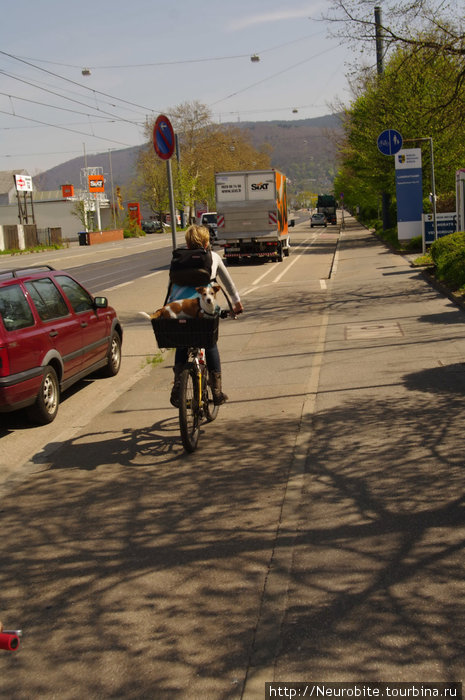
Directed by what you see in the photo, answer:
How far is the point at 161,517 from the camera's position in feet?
17.3

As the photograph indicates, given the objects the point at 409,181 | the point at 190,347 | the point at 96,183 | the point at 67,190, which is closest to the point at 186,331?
the point at 190,347

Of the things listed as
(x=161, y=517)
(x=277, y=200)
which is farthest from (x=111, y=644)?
(x=277, y=200)

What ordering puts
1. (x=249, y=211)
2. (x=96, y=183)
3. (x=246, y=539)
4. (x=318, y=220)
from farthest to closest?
(x=96, y=183) → (x=318, y=220) → (x=249, y=211) → (x=246, y=539)

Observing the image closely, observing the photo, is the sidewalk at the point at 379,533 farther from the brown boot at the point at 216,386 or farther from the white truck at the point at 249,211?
the white truck at the point at 249,211

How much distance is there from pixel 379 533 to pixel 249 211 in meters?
27.0

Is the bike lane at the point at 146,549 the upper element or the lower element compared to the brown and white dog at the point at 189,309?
lower

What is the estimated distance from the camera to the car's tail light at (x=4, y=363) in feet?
24.9

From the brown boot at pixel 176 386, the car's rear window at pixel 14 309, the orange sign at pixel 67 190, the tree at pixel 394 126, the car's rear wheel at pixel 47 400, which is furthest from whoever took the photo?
the orange sign at pixel 67 190

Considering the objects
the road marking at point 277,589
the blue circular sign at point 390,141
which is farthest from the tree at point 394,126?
the road marking at point 277,589

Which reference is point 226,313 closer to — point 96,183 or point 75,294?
point 75,294

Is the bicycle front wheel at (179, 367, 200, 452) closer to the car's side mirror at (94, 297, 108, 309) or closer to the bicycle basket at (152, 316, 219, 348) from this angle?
the bicycle basket at (152, 316, 219, 348)

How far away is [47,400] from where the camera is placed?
843 cm

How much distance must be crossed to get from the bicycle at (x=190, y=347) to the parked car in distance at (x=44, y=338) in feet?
5.53

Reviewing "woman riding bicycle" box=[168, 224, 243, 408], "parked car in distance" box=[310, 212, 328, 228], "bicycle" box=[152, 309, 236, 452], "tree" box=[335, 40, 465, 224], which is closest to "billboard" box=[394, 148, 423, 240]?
"tree" box=[335, 40, 465, 224]
